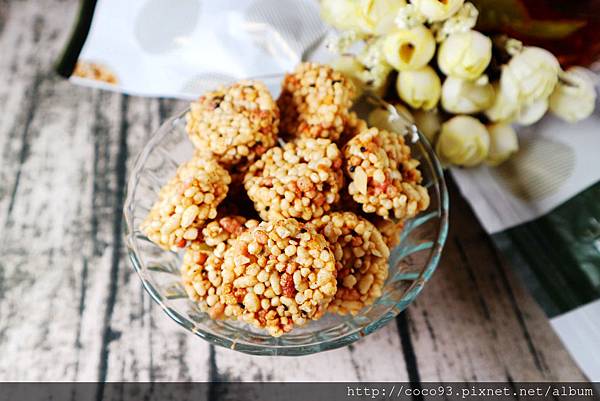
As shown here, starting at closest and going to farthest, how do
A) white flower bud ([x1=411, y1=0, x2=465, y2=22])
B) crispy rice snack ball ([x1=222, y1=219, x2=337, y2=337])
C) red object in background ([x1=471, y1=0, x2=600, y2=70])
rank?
crispy rice snack ball ([x1=222, y1=219, x2=337, y2=337]) < white flower bud ([x1=411, y1=0, x2=465, y2=22]) < red object in background ([x1=471, y1=0, x2=600, y2=70])

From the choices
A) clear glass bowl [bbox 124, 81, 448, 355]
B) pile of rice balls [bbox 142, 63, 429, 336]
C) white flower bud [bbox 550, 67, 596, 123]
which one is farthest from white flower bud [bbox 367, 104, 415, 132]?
white flower bud [bbox 550, 67, 596, 123]

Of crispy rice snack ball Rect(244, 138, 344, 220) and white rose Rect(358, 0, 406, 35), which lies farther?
white rose Rect(358, 0, 406, 35)

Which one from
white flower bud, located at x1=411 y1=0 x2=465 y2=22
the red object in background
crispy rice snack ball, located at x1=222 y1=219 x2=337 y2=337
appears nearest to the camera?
crispy rice snack ball, located at x1=222 y1=219 x2=337 y2=337

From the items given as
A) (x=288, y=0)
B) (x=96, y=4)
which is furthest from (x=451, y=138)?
(x=96, y=4)

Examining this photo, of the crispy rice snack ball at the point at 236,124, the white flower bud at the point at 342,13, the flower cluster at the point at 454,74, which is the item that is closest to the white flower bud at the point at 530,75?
the flower cluster at the point at 454,74

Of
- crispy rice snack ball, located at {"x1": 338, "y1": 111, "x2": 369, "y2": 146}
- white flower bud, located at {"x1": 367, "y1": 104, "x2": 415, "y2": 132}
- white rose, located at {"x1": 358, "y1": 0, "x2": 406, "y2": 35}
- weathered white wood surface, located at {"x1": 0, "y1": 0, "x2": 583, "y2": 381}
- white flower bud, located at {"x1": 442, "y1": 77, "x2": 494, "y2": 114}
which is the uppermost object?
white rose, located at {"x1": 358, "y1": 0, "x2": 406, "y2": 35}

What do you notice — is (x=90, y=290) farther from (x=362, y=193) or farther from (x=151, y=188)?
(x=362, y=193)

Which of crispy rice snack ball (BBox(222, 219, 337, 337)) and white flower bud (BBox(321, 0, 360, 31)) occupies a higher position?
white flower bud (BBox(321, 0, 360, 31))

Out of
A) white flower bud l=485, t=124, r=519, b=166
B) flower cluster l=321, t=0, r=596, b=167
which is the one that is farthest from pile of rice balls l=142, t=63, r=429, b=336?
white flower bud l=485, t=124, r=519, b=166

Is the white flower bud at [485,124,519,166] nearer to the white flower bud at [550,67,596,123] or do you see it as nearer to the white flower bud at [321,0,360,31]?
the white flower bud at [550,67,596,123]
